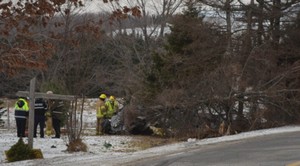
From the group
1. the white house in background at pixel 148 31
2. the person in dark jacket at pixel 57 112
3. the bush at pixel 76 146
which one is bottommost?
the bush at pixel 76 146

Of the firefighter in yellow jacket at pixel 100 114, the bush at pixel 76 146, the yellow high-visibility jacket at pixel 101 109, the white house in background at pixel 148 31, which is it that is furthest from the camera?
the white house in background at pixel 148 31

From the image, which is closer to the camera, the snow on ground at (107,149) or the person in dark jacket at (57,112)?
the snow on ground at (107,149)

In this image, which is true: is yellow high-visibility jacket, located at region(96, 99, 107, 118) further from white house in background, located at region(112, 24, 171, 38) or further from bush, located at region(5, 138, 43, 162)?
white house in background, located at region(112, 24, 171, 38)

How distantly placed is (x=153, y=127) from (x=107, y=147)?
19.0ft

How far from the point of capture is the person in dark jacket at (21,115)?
1974 cm

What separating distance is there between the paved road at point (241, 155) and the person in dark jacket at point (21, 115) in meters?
8.36

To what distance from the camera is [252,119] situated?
18828mm

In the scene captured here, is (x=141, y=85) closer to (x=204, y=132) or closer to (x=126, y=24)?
(x=204, y=132)

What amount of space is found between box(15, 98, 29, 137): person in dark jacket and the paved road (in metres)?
8.36

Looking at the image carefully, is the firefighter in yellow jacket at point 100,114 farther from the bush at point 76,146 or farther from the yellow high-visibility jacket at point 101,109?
the bush at point 76,146

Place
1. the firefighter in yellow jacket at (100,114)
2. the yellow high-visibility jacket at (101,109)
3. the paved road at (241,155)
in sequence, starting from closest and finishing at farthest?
the paved road at (241,155), the firefighter in yellow jacket at (100,114), the yellow high-visibility jacket at (101,109)

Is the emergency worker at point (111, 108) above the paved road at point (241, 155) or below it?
below

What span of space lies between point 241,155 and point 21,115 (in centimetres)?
1094

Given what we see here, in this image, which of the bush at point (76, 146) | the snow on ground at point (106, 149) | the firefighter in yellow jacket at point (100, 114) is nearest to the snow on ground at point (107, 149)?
the snow on ground at point (106, 149)
